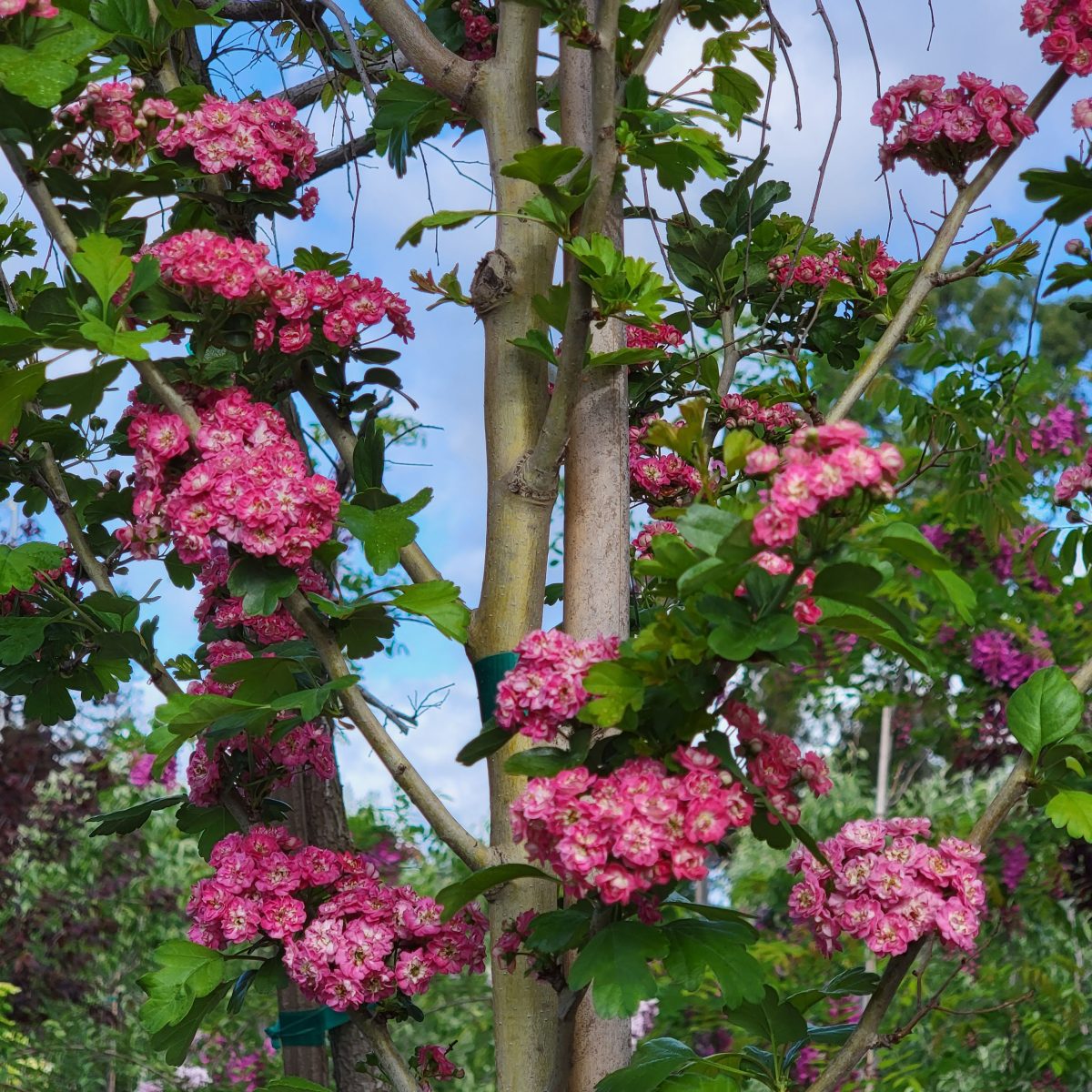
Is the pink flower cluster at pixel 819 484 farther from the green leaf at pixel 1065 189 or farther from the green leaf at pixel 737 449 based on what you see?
the green leaf at pixel 1065 189

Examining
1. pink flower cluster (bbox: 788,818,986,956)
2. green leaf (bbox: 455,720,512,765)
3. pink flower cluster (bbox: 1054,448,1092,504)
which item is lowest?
pink flower cluster (bbox: 788,818,986,956)

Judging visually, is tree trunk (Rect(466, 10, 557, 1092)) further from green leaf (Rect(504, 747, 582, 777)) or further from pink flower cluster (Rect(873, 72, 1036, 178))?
pink flower cluster (Rect(873, 72, 1036, 178))

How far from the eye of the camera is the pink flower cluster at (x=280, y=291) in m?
1.74

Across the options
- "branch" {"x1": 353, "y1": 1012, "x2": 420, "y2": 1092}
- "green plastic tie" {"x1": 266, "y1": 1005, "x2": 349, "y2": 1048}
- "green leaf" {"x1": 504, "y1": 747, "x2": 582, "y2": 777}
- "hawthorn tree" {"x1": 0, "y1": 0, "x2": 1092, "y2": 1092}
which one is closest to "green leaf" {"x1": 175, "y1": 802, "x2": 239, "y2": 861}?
"hawthorn tree" {"x1": 0, "y1": 0, "x2": 1092, "y2": 1092}

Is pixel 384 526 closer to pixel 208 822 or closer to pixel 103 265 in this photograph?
pixel 103 265

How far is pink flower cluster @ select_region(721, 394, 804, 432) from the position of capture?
2.14 metres

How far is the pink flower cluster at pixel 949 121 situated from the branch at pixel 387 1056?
5.30 feet

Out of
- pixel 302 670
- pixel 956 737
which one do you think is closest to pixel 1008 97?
pixel 302 670

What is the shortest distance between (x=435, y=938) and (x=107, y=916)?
13.3ft

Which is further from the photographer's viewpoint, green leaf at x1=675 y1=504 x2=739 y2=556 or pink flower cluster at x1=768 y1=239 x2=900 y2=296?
pink flower cluster at x1=768 y1=239 x2=900 y2=296

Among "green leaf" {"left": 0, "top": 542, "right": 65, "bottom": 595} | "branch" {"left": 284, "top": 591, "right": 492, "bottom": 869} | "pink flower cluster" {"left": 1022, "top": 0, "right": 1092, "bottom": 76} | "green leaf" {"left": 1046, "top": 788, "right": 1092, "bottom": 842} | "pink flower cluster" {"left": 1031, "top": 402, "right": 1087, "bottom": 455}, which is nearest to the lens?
"green leaf" {"left": 1046, "top": 788, "right": 1092, "bottom": 842}

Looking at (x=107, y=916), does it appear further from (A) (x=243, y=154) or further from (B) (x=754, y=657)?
(B) (x=754, y=657)

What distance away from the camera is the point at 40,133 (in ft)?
5.74

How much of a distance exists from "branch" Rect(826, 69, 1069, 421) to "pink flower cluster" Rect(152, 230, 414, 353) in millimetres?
775
